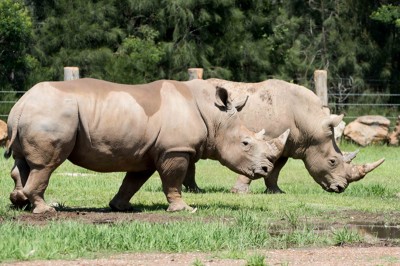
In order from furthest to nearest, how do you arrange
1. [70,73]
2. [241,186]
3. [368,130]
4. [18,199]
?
[368,130] → [70,73] → [241,186] → [18,199]

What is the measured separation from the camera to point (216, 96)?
12.4m

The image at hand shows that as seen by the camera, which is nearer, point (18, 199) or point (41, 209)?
point (41, 209)

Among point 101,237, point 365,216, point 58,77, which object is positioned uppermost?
point 101,237

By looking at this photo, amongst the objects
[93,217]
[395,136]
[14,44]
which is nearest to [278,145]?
[93,217]

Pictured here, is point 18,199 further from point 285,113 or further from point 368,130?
point 368,130

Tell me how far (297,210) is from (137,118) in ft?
7.35

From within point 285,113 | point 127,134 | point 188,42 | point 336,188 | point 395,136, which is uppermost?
point 127,134

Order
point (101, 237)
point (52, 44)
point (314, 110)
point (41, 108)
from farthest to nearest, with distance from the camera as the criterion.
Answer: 1. point (52, 44)
2. point (314, 110)
3. point (41, 108)
4. point (101, 237)

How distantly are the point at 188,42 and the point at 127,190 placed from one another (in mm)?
18481

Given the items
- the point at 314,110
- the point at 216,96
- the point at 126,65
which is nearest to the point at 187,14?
the point at 126,65

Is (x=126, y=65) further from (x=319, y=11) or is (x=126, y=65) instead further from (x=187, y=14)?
(x=319, y=11)

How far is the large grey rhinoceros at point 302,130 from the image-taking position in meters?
15.0

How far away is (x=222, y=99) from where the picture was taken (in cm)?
1252

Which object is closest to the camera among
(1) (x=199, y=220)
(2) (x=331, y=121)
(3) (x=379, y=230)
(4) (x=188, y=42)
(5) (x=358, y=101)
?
(1) (x=199, y=220)
